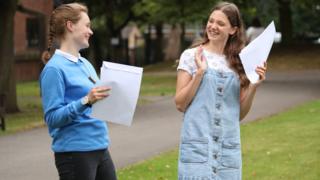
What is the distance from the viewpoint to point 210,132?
386cm

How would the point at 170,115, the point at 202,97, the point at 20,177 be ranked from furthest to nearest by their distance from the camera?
1. the point at 170,115
2. the point at 20,177
3. the point at 202,97

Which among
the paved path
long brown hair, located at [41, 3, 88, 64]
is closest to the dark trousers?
long brown hair, located at [41, 3, 88, 64]

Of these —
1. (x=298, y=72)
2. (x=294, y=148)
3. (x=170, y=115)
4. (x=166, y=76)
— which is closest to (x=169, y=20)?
(x=166, y=76)

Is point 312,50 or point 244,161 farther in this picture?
point 312,50

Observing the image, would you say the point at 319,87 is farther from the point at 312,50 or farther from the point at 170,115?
the point at 312,50

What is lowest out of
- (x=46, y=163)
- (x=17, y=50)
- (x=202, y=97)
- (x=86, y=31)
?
(x=17, y=50)

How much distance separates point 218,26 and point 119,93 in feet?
2.29

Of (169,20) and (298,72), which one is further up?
(169,20)

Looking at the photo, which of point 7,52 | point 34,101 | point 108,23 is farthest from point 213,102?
point 108,23

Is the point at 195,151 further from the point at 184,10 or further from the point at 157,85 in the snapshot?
the point at 184,10

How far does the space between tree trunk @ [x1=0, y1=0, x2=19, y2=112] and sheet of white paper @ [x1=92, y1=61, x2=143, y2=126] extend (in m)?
13.4

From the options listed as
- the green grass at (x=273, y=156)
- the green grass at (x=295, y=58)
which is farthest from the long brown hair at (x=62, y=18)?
the green grass at (x=295, y=58)

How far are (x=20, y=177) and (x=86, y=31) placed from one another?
4984mm

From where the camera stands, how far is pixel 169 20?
27422 millimetres
